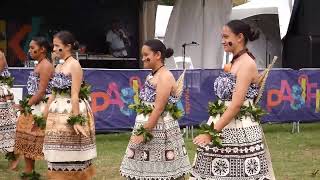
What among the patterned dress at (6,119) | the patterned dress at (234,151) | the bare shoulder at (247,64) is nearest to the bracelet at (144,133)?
the patterned dress at (234,151)

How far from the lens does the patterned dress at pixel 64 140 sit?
6.09m

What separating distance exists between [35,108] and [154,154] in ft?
6.01

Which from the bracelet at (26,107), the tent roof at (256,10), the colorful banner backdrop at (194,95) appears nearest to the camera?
the bracelet at (26,107)

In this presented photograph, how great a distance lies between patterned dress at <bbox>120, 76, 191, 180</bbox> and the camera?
19.0 feet

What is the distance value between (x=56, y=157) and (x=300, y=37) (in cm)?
1103

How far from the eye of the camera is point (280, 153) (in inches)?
385

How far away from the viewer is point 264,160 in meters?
5.05

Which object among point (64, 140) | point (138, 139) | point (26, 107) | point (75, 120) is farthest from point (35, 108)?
point (138, 139)

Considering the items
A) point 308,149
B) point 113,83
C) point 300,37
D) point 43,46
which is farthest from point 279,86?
point 43,46

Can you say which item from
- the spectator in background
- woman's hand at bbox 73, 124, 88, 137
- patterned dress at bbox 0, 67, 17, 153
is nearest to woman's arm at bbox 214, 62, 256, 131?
woman's hand at bbox 73, 124, 88, 137

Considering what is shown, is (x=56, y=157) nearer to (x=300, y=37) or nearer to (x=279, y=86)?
(x=279, y=86)

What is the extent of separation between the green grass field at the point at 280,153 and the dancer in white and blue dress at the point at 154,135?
1980mm

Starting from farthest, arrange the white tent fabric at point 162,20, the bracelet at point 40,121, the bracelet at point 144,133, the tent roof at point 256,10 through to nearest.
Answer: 1. the white tent fabric at point 162,20
2. the tent roof at point 256,10
3. the bracelet at point 40,121
4. the bracelet at point 144,133

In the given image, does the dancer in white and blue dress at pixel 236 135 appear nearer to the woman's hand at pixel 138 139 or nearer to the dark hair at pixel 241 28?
the dark hair at pixel 241 28
